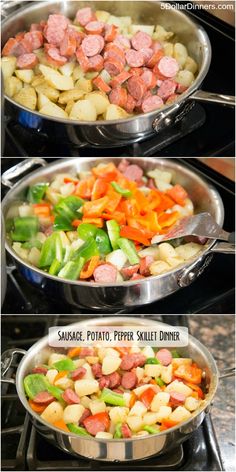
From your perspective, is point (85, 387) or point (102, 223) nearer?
point (85, 387)

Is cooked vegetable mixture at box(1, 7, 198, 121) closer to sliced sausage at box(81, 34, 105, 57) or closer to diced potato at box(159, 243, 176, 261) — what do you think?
sliced sausage at box(81, 34, 105, 57)

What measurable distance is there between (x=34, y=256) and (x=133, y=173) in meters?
0.24

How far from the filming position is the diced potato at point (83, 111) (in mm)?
1316

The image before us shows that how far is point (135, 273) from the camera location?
52.0 inches

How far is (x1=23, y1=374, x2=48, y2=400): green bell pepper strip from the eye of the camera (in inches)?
47.1

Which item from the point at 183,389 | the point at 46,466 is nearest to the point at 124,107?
the point at 183,389

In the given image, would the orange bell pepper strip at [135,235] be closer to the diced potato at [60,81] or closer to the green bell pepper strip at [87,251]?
the green bell pepper strip at [87,251]

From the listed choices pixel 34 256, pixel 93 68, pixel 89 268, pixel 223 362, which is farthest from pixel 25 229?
pixel 223 362

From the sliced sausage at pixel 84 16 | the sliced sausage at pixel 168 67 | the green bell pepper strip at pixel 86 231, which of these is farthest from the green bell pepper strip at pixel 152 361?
the sliced sausage at pixel 84 16

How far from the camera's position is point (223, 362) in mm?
1308

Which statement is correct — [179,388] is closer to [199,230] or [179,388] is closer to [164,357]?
[164,357]

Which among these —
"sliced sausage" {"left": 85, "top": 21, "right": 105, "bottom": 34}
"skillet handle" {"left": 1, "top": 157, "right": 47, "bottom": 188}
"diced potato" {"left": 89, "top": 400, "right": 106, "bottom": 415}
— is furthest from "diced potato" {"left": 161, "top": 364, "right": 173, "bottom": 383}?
"sliced sausage" {"left": 85, "top": 21, "right": 105, "bottom": 34}

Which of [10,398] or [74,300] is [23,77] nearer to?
[74,300]

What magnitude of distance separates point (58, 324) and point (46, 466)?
0.24m
